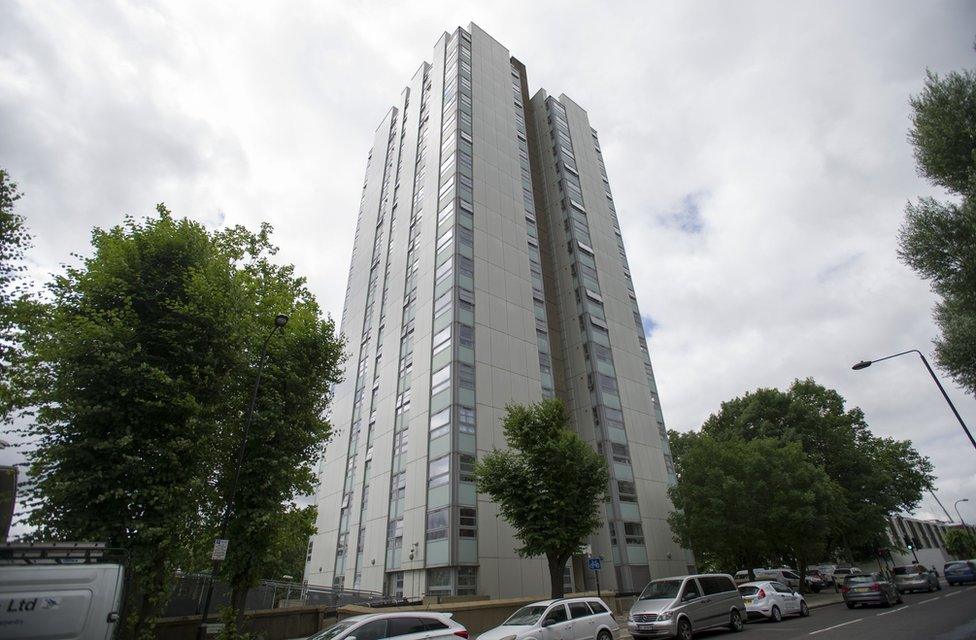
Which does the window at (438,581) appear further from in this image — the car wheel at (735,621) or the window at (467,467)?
the car wheel at (735,621)

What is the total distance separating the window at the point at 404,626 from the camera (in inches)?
384

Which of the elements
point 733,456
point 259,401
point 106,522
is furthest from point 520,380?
point 106,522

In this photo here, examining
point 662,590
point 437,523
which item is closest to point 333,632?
point 662,590

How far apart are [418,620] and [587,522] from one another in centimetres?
→ 1219

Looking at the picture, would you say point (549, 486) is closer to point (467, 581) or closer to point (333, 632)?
point (467, 581)

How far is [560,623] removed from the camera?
40.5ft

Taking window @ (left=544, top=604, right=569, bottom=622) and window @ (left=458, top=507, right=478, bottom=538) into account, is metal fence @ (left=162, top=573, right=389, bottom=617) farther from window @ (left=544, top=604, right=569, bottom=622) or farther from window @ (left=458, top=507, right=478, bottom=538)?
window @ (left=544, top=604, right=569, bottom=622)

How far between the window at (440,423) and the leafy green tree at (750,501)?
55.3 feet

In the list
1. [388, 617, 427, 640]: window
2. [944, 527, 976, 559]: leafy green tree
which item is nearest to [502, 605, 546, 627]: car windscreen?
[388, 617, 427, 640]: window

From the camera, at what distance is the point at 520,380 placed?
31.9 meters

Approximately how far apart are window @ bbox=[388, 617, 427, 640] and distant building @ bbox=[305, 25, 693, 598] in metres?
15.5

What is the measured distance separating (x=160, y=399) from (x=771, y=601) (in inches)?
922

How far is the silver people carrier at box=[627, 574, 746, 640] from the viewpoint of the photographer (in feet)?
45.5

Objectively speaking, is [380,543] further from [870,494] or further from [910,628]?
[870,494]
